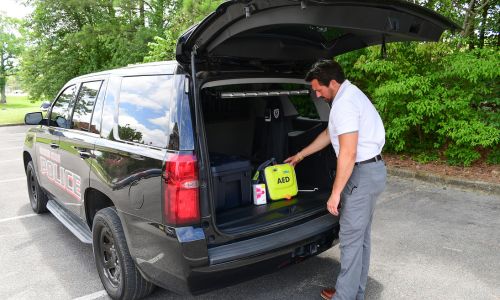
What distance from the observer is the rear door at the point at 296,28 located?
218 cm

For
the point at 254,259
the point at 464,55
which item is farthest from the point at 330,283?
the point at 464,55

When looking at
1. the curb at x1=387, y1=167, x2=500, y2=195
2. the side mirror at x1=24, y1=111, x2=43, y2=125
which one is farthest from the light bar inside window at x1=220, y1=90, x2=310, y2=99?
the curb at x1=387, y1=167, x2=500, y2=195

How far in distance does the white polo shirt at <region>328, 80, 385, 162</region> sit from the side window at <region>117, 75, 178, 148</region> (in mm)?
1053

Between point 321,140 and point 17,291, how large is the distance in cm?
283

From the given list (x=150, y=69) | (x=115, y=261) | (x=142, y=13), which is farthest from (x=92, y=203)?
(x=142, y=13)

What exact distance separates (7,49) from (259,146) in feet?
168

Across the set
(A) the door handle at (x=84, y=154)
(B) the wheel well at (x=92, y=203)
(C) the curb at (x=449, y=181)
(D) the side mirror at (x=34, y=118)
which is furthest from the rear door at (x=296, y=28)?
(C) the curb at (x=449, y=181)

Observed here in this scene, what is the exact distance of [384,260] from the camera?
368cm

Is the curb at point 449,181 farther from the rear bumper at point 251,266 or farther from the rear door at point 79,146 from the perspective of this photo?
the rear door at point 79,146

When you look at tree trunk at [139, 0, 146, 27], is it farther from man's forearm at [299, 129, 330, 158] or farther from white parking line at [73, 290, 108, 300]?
white parking line at [73, 290, 108, 300]

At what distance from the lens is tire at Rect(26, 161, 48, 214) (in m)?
5.09

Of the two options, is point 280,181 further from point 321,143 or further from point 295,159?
point 321,143

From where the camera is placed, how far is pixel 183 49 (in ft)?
8.16

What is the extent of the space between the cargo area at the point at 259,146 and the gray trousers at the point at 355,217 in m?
0.35
